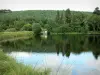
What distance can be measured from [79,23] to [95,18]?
5120 millimetres

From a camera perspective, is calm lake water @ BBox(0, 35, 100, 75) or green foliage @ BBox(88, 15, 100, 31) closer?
calm lake water @ BBox(0, 35, 100, 75)

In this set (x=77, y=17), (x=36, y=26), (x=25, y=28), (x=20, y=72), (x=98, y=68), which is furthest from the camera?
(x=77, y=17)

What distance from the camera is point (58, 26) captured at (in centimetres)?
5922

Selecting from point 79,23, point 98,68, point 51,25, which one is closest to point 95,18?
point 79,23

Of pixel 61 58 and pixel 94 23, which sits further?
pixel 94 23

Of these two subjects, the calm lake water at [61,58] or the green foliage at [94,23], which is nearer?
the calm lake water at [61,58]

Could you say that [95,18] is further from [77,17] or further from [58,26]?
[58,26]

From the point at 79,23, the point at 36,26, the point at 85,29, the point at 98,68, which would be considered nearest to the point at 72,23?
the point at 79,23

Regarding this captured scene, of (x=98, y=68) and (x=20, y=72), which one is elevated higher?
(x=20, y=72)

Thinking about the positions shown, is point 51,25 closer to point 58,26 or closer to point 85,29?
point 58,26

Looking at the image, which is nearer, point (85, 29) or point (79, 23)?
point (85, 29)

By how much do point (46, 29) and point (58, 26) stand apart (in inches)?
203

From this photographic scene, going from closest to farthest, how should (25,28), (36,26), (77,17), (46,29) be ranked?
(36,26)
(25,28)
(46,29)
(77,17)

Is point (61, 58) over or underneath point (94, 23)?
over
